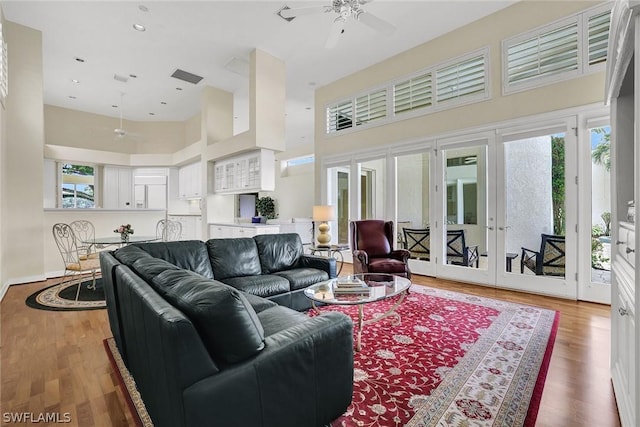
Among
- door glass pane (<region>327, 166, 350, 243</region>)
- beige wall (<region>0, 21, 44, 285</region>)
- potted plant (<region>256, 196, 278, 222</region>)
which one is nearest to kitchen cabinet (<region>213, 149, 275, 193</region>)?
door glass pane (<region>327, 166, 350, 243</region>)

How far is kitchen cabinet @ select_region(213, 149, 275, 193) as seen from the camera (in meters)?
5.71

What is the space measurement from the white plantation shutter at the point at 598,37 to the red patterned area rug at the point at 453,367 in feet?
10.3

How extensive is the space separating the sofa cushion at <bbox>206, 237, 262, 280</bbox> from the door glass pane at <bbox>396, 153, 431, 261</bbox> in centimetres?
319

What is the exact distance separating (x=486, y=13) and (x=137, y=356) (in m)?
5.93

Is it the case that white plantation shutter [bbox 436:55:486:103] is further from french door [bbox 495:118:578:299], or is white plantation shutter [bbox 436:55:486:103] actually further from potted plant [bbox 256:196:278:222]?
potted plant [bbox 256:196:278:222]

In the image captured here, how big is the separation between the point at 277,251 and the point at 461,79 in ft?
13.2

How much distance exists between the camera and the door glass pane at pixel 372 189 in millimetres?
6104

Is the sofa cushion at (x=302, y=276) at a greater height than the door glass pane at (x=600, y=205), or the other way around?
the door glass pane at (x=600, y=205)

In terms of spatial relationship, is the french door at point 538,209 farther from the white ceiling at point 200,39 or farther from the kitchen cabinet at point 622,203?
the kitchen cabinet at point 622,203

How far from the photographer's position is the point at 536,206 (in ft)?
13.7

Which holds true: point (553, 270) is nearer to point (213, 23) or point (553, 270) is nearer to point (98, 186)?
point (213, 23)

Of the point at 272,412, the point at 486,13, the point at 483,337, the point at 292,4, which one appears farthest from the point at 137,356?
the point at 486,13

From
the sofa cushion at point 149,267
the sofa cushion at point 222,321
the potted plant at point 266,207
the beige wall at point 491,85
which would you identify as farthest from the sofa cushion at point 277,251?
the potted plant at point 266,207

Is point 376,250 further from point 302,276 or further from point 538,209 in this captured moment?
point 538,209
